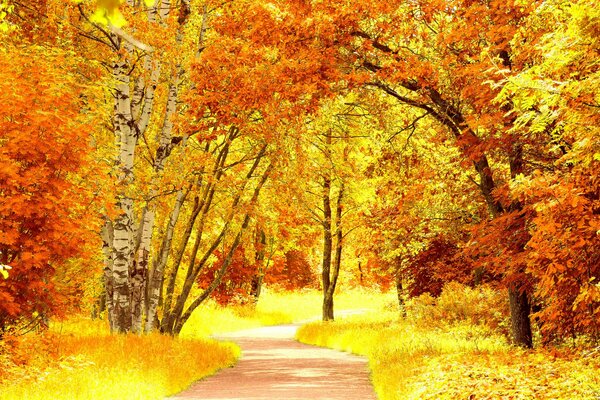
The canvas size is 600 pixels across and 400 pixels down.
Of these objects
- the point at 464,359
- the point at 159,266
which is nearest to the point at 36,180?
the point at 159,266

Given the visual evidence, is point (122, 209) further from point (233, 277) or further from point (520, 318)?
point (233, 277)

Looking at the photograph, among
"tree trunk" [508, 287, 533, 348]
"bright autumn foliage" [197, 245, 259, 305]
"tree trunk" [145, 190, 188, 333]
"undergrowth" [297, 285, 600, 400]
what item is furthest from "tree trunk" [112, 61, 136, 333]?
"bright autumn foliage" [197, 245, 259, 305]

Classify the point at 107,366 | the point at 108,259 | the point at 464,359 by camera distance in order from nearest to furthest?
the point at 107,366 → the point at 464,359 → the point at 108,259

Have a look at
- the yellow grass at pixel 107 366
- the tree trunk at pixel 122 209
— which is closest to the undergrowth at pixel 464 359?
the yellow grass at pixel 107 366

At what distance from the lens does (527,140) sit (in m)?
13.5

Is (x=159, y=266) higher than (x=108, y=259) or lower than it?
lower

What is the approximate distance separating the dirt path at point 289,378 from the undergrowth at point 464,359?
1.78ft

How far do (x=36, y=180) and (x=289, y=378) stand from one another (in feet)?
21.0

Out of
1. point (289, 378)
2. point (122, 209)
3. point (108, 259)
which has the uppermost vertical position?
point (122, 209)

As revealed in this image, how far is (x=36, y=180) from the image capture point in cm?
1201

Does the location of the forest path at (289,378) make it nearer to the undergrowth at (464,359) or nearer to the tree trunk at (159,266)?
the undergrowth at (464,359)

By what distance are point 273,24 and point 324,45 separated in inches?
40.4

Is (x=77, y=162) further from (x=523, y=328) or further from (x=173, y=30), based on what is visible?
(x=523, y=328)

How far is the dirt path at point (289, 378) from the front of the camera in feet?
39.6
